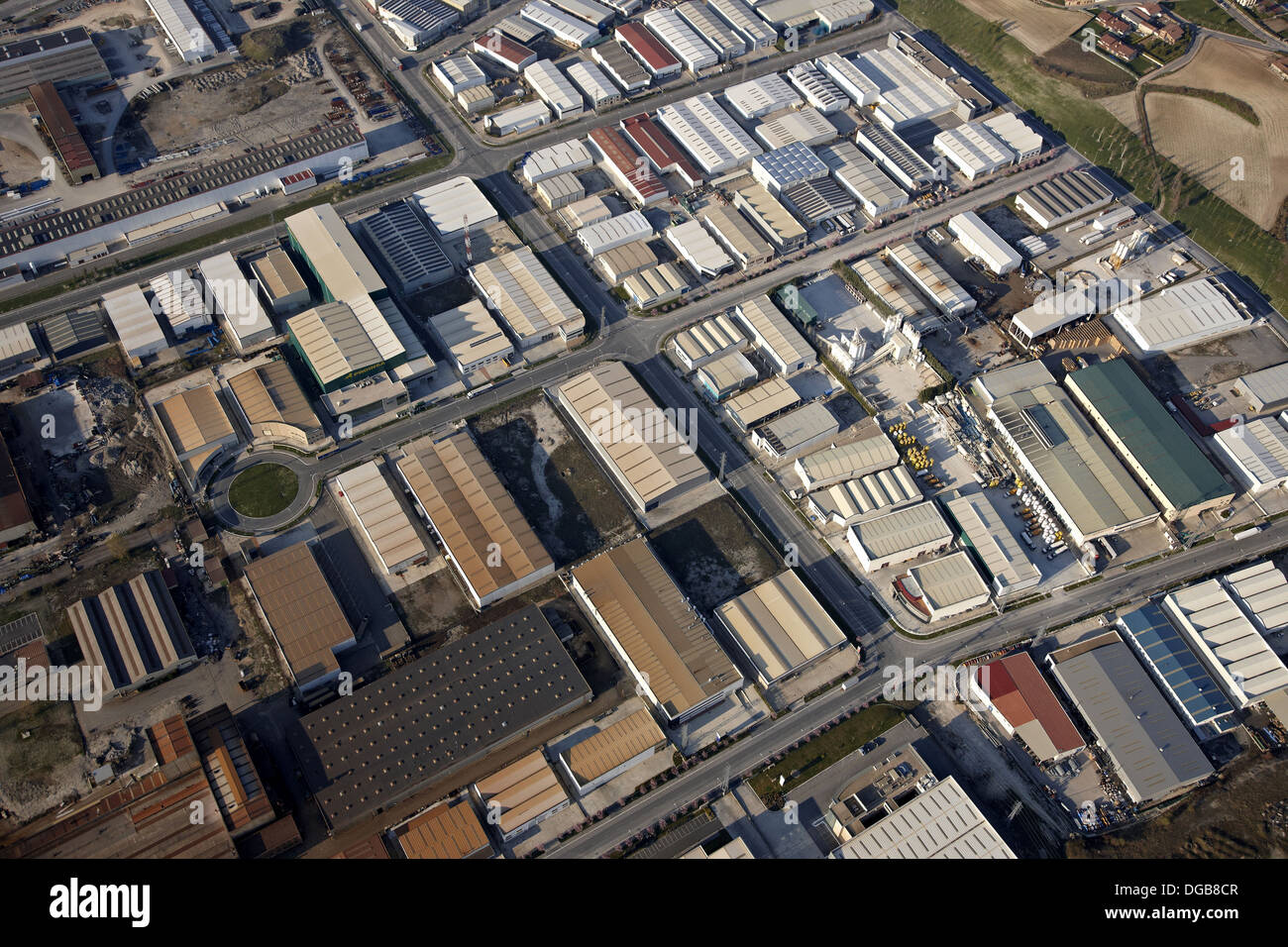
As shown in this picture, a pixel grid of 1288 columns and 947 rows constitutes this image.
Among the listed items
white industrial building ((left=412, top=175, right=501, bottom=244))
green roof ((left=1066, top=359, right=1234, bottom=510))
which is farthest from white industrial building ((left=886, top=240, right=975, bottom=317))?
white industrial building ((left=412, top=175, right=501, bottom=244))

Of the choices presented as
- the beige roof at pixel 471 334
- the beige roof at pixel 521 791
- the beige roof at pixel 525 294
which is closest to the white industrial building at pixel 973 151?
the beige roof at pixel 525 294

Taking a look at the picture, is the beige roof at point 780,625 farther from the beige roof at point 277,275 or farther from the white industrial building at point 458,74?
the white industrial building at point 458,74

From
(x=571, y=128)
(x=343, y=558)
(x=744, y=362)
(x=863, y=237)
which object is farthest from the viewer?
(x=571, y=128)

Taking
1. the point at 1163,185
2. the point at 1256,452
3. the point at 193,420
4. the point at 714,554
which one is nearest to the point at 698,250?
the point at 714,554

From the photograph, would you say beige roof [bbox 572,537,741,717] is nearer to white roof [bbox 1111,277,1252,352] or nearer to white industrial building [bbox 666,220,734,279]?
white industrial building [bbox 666,220,734,279]

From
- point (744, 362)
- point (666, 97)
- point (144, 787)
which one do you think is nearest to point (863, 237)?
point (744, 362)

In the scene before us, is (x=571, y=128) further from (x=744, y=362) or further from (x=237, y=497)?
(x=237, y=497)
